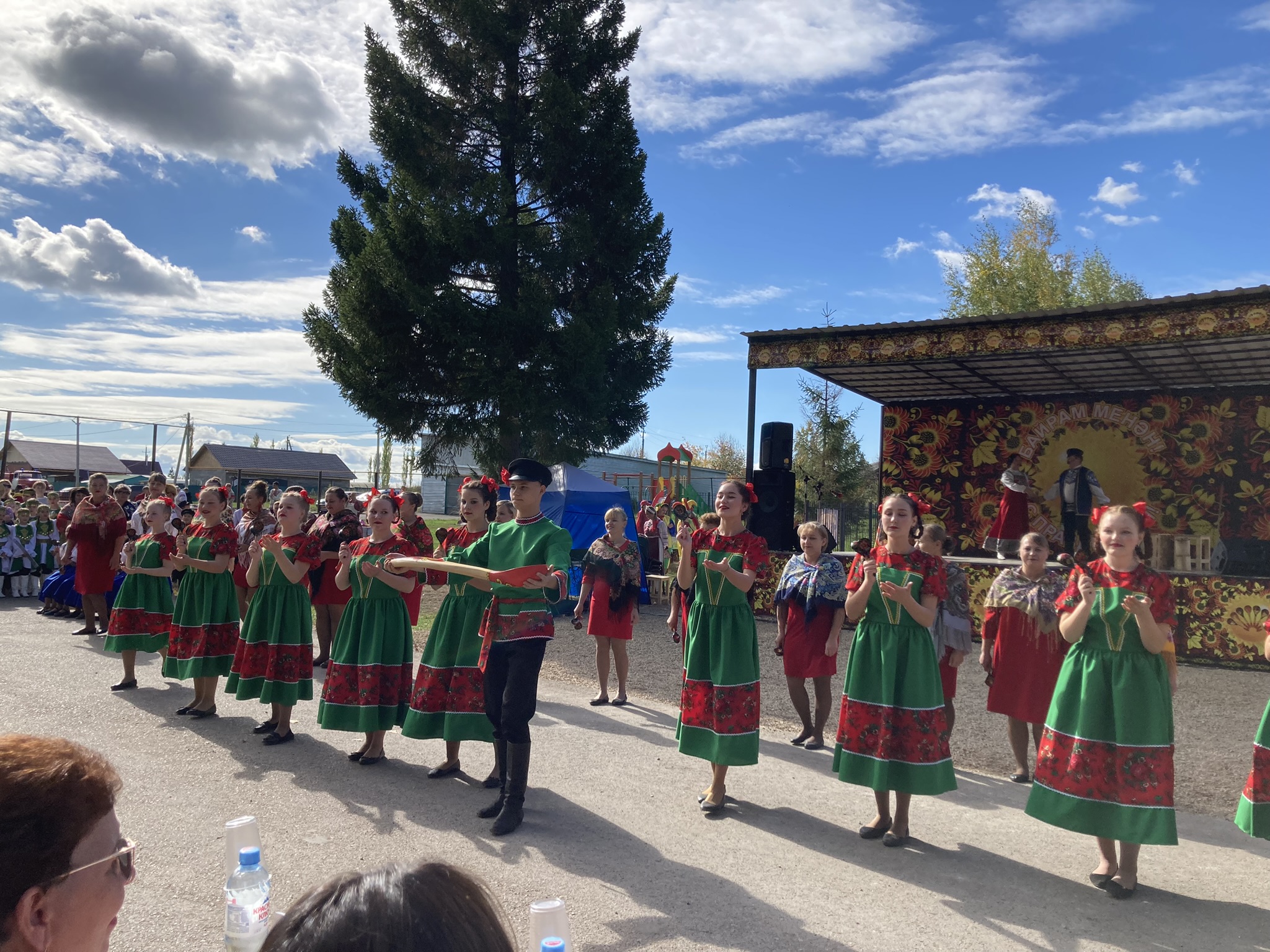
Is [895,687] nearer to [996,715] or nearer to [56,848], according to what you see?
[996,715]

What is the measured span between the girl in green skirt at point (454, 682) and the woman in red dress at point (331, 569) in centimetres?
250

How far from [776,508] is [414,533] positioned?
852 cm

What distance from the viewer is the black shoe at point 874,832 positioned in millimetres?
4859

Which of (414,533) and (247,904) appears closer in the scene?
(247,904)

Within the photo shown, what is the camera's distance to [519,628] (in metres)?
5.11

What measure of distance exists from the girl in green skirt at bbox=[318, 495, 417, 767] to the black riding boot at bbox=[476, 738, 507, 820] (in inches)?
40.0

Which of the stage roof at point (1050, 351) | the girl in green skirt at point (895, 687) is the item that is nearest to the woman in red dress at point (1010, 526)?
the stage roof at point (1050, 351)

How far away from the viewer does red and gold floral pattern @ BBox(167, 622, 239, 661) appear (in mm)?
7133

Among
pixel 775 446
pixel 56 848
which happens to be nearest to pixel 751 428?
pixel 775 446

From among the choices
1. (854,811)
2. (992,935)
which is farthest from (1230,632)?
(992,935)

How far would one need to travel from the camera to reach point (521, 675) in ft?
16.5

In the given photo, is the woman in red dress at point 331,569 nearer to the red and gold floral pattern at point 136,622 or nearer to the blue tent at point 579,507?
the red and gold floral pattern at point 136,622

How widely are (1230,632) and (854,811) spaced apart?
8.48 m

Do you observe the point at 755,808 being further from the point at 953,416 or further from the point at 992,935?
the point at 953,416
